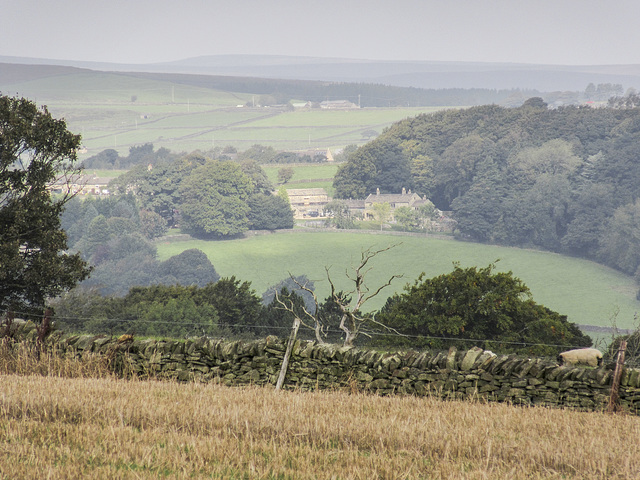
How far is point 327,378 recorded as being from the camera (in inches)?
493

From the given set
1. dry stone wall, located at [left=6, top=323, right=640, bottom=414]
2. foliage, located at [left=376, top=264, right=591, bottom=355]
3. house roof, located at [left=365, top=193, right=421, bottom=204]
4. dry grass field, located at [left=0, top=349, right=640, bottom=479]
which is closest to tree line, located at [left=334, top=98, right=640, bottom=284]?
house roof, located at [left=365, top=193, right=421, bottom=204]

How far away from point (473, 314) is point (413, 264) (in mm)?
98635

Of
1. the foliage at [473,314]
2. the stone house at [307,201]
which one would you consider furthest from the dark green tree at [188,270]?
the foliage at [473,314]

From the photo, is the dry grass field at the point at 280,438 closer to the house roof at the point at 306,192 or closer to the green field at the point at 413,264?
the green field at the point at 413,264

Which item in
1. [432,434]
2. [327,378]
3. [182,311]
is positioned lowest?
[182,311]

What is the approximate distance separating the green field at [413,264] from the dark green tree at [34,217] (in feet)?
280

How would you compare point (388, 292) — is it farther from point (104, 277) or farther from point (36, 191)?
point (36, 191)

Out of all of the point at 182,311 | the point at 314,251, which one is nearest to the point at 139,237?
the point at 314,251

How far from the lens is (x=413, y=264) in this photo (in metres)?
142

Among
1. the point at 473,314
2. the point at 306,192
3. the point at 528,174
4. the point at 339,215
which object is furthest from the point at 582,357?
the point at 306,192

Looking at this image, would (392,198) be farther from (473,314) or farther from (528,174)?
(473,314)

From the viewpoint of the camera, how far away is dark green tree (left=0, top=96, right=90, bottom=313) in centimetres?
2884

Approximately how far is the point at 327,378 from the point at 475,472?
6.62 meters

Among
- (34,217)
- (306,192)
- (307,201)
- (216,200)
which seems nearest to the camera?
(34,217)
